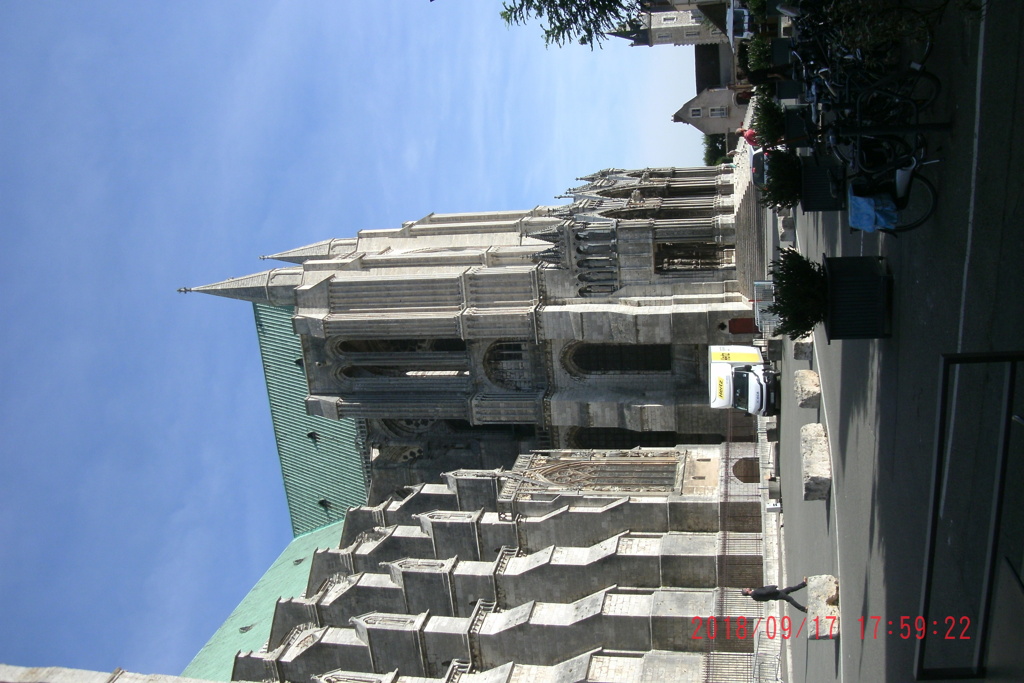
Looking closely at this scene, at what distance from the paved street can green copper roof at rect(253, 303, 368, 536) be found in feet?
73.2

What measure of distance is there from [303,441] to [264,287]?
6801 mm

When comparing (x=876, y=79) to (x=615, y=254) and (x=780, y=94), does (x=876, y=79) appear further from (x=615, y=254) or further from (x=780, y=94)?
(x=615, y=254)

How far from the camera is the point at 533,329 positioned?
2323cm

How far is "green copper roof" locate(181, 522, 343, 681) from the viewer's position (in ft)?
83.8

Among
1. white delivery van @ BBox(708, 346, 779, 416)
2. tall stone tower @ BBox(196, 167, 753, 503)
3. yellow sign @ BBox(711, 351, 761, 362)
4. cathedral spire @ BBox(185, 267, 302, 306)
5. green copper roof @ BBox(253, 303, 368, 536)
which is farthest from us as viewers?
green copper roof @ BBox(253, 303, 368, 536)

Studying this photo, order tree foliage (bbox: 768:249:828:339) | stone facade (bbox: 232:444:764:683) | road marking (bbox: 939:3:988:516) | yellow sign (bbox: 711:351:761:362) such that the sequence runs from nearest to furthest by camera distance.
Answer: road marking (bbox: 939:3:988:516) → tree foliage (bbox: 768:249:828:339) → stone facade (bbox: 232:444:764:683) → yellow sign (bbox: 711:351:761:362)

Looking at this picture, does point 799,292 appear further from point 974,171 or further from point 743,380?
point 743,380

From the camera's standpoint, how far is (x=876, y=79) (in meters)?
8.80

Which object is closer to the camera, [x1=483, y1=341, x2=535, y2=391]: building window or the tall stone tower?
the tall stone tower

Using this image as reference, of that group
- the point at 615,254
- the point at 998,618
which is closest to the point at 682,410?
the point at 615,254

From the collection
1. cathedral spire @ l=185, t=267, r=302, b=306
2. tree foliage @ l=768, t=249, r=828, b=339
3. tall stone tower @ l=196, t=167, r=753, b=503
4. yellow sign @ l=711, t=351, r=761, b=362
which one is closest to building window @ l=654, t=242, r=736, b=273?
tall stone tower @ l=196, t=167, r=753, b=503
